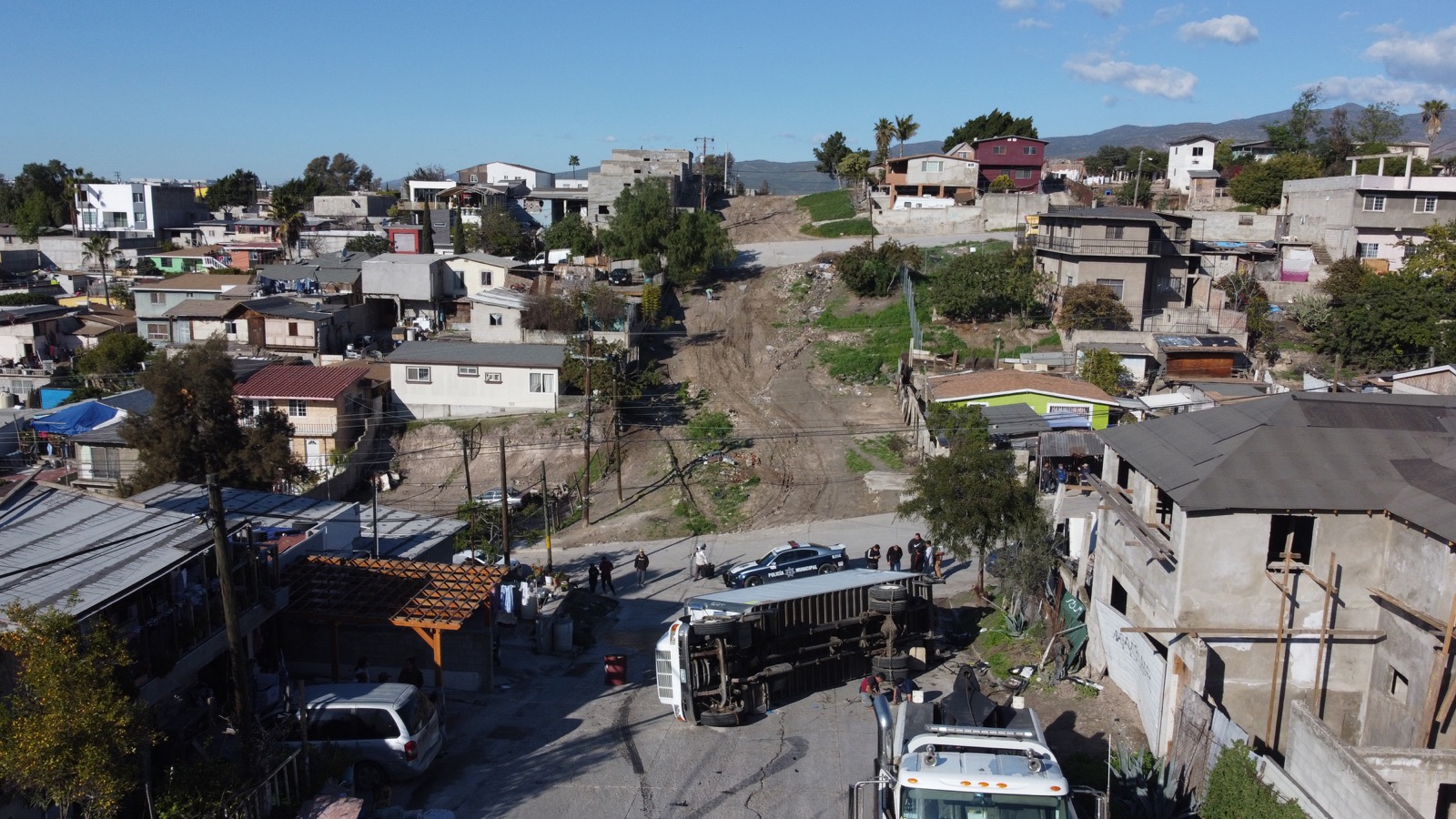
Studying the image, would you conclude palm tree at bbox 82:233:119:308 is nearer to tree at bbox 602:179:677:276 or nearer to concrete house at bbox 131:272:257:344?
concrete house at bbox 131:272:257:344

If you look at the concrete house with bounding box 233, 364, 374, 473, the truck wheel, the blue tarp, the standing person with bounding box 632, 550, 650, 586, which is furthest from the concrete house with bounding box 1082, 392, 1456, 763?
the blue tarp

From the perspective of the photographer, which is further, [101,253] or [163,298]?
[101,253]

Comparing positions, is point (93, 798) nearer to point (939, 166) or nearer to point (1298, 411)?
point (1298, 411)

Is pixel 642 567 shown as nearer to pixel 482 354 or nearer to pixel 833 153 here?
pixel 482 354

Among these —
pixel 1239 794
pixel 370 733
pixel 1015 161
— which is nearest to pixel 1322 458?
pixel 1239 794

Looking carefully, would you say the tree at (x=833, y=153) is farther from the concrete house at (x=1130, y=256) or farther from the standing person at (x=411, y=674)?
the standing person at (x=411, y=674)

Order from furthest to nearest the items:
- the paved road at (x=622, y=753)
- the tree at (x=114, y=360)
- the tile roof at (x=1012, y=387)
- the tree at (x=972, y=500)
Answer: the tree at (x=114, y=360) → the tile roof at (x=1012, y=387) → the tree at (x=972, y=500) → the paved road at (x=622, y=753)

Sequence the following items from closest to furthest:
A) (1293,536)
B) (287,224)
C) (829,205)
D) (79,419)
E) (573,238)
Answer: (1293,536), (79,419), (573,238), (287,224), (829,205)

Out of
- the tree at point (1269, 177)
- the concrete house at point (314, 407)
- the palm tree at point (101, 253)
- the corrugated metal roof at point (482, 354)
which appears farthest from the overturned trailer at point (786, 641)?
the palm tree at point (101, 253)
